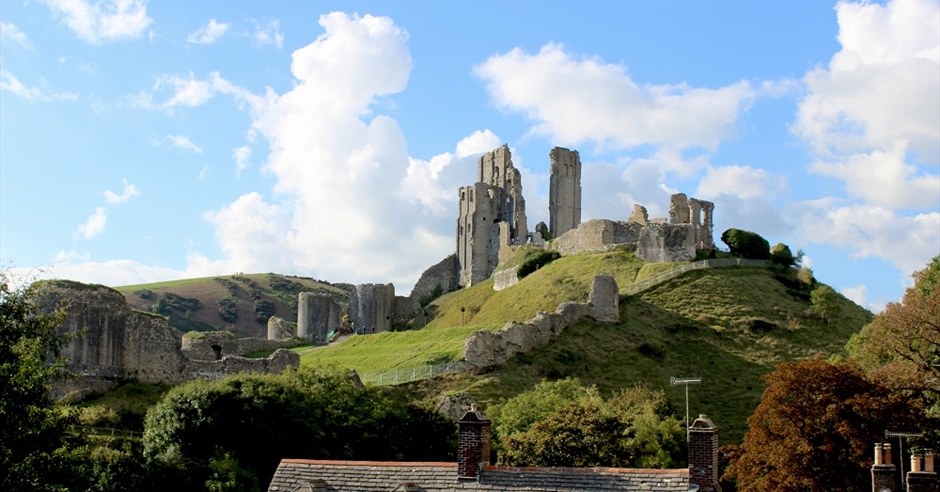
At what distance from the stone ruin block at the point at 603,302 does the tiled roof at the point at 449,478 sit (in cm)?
4430

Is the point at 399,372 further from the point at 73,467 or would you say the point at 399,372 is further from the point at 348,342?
the point at 73,467

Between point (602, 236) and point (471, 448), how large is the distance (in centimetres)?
6540

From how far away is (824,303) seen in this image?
240ft

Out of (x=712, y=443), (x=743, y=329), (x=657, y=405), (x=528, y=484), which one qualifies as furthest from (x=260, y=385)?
(x=743, y=329)

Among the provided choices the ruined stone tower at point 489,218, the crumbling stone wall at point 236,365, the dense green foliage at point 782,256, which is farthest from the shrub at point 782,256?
the crumbling stone wall at point 236,365

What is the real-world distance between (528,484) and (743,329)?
4958cm

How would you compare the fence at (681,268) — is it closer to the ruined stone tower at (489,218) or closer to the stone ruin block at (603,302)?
the stone ruin block at (603,302)

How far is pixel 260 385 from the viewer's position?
4684 centimetres

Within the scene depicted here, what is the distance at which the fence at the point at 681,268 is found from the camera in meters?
75.8

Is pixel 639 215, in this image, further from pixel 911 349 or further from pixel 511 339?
pixel 911 349

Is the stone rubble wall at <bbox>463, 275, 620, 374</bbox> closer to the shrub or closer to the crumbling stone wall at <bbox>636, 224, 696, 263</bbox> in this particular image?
the crumbling stone wall at <bbox>636, 224, 696, 263</bbox>

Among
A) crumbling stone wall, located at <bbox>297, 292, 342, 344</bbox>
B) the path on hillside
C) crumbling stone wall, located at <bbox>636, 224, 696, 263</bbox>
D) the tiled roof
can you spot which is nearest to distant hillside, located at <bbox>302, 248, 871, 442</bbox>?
crumbling stone wall, located at <bbox>636, 224, 696, 263</bbox>

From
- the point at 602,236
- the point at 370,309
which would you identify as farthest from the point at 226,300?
the point at 602,236

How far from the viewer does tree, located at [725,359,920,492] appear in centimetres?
3556
